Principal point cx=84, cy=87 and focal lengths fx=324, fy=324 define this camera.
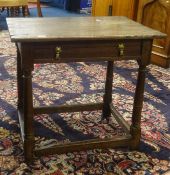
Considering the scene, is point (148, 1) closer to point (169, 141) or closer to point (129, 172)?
point (169, 141)

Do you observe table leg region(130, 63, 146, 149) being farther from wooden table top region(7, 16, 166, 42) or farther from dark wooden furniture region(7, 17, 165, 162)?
wooden table top region(7, 16, 166, 42)

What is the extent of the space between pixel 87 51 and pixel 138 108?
0.49 meters

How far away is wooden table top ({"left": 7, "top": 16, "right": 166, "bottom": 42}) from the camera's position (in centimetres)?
156

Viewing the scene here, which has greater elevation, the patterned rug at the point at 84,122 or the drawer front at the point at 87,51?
the drawer front at the point at 87,51

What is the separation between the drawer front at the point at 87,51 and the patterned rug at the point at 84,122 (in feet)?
1.96

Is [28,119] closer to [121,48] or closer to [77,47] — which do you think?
[77,47]

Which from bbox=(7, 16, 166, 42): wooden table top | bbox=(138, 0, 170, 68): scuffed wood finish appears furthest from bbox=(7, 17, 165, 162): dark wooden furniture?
bbox=(138, 0, 170, 68): scuffed wood finish

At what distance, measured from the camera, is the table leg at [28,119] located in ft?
5.41

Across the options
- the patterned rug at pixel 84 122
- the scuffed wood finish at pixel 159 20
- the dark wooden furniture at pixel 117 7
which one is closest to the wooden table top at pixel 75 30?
the patterned rug at pixel 84 122

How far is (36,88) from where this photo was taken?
2838 millimetres

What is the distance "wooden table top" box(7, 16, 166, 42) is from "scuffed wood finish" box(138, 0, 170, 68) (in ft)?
5.16

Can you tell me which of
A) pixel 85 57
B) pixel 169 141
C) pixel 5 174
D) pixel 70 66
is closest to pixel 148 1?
pixel 70 66

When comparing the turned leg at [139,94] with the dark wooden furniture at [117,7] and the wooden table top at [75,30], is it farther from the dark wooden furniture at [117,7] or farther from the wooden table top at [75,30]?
the dark wooden furniture at [117,7]

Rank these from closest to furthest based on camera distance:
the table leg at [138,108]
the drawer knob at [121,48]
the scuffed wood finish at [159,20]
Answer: the drawer knob at [121,48], the table leg at [138,108], the scuffed wood finish at [159,20]
